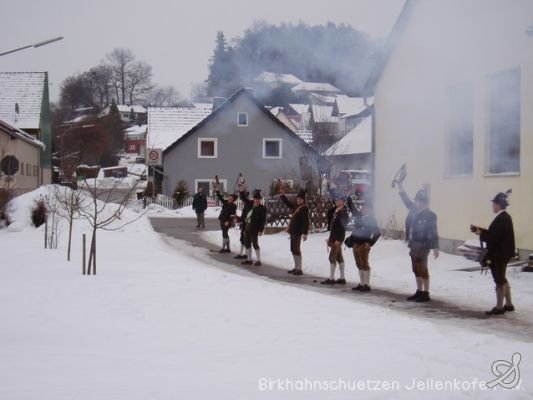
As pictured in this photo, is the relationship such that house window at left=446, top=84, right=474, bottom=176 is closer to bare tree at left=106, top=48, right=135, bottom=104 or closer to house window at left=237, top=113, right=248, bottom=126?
bare tree at left=106, top=48, right=135, bottom=104

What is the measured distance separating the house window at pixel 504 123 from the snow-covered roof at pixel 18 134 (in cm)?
3063

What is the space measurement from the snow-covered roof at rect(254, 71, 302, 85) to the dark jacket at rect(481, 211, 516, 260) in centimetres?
501

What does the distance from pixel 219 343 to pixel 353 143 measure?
2961cm

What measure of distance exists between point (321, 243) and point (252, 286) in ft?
33.6

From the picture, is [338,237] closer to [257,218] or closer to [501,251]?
[257,218]

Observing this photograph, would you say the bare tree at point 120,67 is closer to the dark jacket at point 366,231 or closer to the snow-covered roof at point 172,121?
the dark jacket at point 366,231

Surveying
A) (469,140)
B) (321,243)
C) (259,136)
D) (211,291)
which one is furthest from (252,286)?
(259,136)

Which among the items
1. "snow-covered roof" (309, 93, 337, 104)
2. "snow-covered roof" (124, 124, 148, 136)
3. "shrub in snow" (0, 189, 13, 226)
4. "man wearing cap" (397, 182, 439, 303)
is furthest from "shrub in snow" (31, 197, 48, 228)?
"snow-covered roof" (124, 124, 148, 136)

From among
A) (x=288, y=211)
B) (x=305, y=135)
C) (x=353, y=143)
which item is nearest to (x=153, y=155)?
(x=305, y=135)

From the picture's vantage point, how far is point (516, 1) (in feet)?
52.1

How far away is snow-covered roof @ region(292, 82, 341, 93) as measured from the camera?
14.1 m

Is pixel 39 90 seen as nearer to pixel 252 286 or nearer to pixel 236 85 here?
pixel 236 85

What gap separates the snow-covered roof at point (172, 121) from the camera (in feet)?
187

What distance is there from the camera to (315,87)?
1534 centimetres
